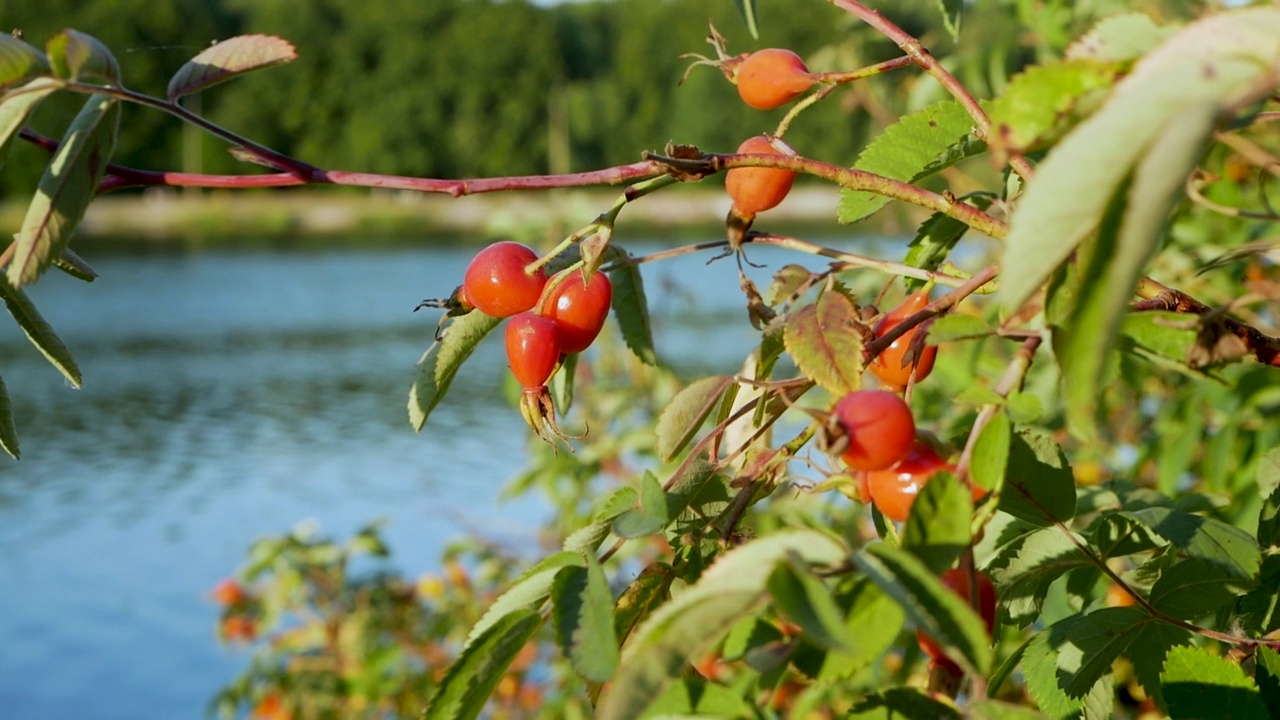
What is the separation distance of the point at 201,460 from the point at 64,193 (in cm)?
819

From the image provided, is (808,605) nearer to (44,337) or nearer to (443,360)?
(443,360)

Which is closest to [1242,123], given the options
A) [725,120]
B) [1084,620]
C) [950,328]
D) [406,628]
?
[950,328]

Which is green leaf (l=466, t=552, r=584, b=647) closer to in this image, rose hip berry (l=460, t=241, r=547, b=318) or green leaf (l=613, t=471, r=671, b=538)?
green leaf (l=613, t=471, r=671, b=538)

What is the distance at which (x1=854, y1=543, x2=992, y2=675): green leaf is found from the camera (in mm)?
360

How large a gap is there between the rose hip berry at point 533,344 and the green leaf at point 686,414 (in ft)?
0.21

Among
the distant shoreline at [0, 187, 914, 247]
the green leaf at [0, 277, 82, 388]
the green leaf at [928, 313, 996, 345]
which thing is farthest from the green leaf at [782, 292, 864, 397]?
the distant shoreline at [0, 187, 914, 247]

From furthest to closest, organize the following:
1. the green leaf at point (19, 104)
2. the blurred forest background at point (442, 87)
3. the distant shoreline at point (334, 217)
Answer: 1. the blurred forest background at point (442, 87)
2. the distant shoreline at point (334, 217)
3. the green leaf at point (19, 104)

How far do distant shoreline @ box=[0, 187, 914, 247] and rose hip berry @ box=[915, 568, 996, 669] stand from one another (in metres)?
20.2

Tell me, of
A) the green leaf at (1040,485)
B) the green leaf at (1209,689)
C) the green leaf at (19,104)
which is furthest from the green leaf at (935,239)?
the green leaf at (19,104)

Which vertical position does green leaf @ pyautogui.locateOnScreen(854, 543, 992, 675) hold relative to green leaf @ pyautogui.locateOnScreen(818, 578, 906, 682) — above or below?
above

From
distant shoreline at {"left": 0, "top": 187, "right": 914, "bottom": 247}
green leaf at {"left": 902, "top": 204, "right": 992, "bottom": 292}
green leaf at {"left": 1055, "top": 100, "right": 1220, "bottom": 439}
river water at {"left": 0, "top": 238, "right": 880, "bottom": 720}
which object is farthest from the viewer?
distant shoreline at {"left": 0, "top": 187, "right": 914, "bottom": 247}

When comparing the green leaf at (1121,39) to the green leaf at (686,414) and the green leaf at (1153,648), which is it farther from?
the green leaf at (1153,648)

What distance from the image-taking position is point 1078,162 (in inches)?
12.4

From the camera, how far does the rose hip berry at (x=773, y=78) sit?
2.23 feet
